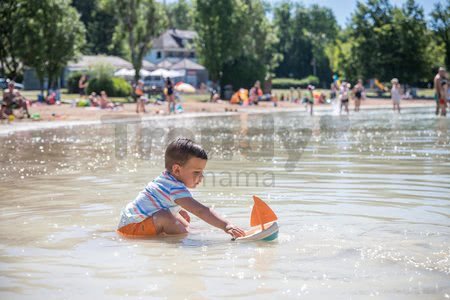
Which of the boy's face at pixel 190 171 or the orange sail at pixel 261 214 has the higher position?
the boy's face at pixel 190 171

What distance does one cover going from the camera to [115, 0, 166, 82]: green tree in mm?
53719

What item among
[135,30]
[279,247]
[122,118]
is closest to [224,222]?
[279,247]

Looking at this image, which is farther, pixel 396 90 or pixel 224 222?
pixel 396 90

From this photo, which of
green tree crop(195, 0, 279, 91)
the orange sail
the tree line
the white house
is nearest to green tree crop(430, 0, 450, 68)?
the tree line

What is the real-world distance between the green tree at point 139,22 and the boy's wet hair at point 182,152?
4811cm

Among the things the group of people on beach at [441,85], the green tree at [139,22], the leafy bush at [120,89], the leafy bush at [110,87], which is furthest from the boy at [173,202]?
the leafy bush at [120,89]

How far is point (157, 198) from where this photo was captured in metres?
6.94

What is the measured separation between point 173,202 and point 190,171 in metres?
0.36

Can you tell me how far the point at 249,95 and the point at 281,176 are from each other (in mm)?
41785

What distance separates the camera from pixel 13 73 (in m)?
49.2

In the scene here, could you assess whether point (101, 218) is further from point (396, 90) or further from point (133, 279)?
point (396, 90)

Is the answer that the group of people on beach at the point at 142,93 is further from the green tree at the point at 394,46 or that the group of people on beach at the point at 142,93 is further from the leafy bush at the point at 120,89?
the green tree at the point at 394,46

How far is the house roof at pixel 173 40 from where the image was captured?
120 meters

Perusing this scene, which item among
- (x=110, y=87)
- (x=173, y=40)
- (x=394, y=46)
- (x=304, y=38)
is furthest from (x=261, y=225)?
(x=304, y=38)
